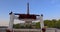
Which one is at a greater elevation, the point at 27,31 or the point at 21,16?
the point at 21,16

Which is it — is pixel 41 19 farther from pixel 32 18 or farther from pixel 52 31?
pixel 52 31

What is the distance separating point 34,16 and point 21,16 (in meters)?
0.88

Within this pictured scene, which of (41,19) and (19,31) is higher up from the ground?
(41,19)

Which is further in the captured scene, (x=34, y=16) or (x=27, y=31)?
(x=27, y=31)

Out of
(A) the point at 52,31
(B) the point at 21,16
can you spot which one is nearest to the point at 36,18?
(B) the point at 21,16

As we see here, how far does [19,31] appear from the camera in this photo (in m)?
13.5

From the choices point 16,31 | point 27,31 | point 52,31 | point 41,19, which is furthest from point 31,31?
point 41,19

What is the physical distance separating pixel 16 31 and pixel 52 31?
14.0ft

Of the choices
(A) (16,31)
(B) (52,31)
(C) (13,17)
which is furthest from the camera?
(B) (52,31)

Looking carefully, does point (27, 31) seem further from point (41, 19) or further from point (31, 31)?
point (41, 19)

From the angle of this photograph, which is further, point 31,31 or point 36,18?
point 31,31

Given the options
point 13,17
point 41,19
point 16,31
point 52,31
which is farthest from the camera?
point 52,31

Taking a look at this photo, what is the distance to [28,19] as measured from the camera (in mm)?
9859

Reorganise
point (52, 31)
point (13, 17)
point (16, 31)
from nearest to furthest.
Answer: point (13, 17) < point (16, 31) < point (52, 31)
